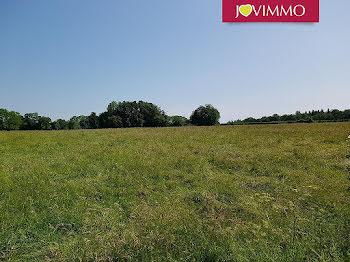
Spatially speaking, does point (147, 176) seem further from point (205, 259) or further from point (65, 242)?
point (205, 259)

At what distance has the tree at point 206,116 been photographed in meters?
95.6

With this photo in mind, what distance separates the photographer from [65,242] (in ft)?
11.1

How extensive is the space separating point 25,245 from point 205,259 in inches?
131

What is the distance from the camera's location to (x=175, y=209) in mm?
4352

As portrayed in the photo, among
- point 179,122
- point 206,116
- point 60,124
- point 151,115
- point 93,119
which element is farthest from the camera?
point 60,124

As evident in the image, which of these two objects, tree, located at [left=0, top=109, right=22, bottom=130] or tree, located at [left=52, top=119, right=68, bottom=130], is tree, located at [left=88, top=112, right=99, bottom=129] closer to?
tree, located at [left=52, top=119, right=68, bottom=130]

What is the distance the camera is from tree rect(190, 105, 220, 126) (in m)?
95.6

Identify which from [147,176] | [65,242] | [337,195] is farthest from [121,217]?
[337,195]

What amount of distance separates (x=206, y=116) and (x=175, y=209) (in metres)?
93.4

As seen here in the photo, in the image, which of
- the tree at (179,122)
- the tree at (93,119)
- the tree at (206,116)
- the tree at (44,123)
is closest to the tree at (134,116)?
the tree at (179,122)

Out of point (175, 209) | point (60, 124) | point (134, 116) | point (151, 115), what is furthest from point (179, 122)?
point (175, 209)

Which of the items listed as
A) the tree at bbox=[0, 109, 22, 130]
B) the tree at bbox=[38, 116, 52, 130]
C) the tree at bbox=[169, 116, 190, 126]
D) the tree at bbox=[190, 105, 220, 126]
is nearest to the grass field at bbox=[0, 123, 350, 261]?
the tree at bbox=[190, 105, 220, 126]

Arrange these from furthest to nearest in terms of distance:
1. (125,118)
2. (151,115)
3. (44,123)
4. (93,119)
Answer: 1. (93,119)
2. (44,123)
3. (151,115)
4. (125,118)

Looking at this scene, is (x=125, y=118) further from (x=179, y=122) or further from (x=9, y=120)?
(x=9, y=120)
